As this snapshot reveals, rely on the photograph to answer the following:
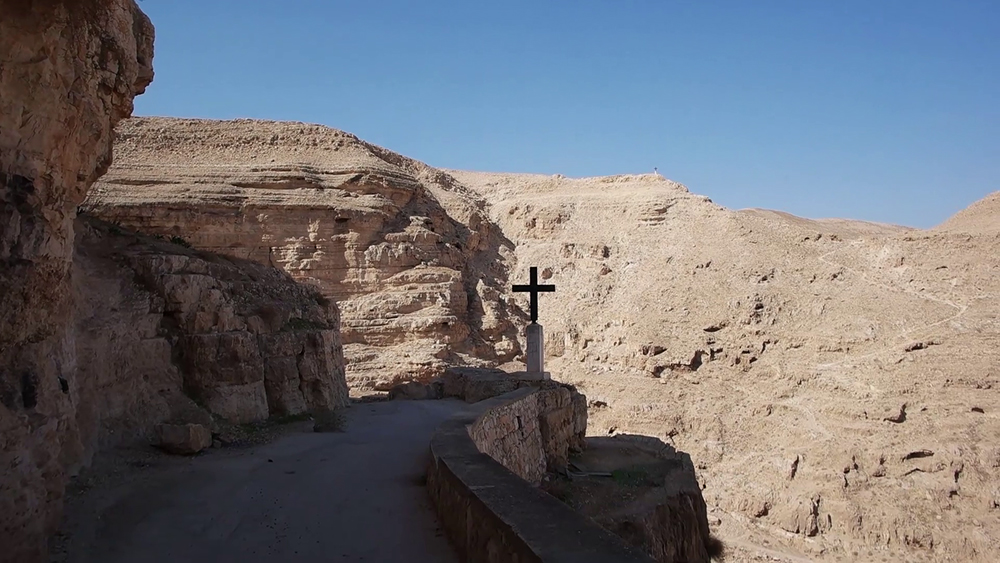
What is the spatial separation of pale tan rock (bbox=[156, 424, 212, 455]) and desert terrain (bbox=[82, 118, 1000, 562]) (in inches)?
455

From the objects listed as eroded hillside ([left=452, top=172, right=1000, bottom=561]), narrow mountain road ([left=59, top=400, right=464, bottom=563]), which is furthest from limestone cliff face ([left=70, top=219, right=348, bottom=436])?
eroded hillside ([left=452, top=172, right=1000, bottom=561])

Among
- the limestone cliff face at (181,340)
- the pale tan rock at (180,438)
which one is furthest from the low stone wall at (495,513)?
the limestone cliff face at (181,340)

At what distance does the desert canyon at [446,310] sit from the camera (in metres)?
5.27

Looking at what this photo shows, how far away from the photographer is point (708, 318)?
2341 cm

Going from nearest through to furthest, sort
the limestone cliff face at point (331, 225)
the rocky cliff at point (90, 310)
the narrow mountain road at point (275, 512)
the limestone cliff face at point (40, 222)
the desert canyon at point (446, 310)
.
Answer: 1. the limestone cliff face at point (40, 222)
2. the rocky cliff at point (90, 310)
3. the narrow mountain road at point (275, 512)
4. the desert canyon at point (446, 310)
5. the limestone cliff face at point (331, 225)

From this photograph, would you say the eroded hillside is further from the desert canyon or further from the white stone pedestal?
the white stone pedestal

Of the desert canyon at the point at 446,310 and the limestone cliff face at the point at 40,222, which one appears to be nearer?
the limestone cliff face at the point at 40,222

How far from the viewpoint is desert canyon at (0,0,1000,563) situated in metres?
5.27

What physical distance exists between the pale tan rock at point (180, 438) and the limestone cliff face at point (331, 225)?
11.8m

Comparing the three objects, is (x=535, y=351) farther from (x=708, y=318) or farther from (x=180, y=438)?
(x=708, y=318)

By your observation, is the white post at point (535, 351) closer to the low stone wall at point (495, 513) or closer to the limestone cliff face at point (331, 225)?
the low stone wall at point (495, 513)

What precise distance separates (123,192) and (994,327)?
26.0 meters

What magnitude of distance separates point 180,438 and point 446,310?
15.1 meters

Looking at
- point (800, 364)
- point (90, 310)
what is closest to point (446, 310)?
point (800, 364)
